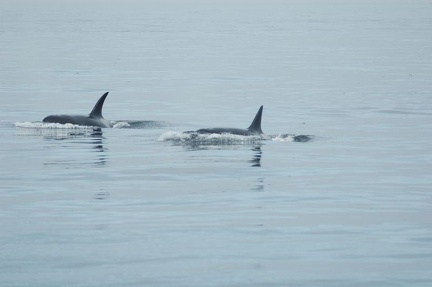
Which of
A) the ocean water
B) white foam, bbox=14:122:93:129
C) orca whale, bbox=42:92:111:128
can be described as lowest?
the ocean water

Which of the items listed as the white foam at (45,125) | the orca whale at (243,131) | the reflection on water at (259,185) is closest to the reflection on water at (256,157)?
the orca whale at (243,131)

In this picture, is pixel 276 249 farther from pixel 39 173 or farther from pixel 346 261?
pixel 39 173

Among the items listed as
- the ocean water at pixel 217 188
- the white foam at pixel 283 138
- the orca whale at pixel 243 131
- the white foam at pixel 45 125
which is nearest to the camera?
the ocean water at pixel 217 188

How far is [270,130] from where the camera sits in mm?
28312

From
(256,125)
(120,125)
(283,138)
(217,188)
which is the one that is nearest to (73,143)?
(256,125)

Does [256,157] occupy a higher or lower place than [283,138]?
lower

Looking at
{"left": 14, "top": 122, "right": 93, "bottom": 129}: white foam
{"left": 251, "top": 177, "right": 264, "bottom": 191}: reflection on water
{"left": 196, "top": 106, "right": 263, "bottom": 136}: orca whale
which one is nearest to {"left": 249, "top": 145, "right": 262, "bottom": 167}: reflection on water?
{"left": 196, "top": 106, "right": 263, "bottom": 136}: orca whale

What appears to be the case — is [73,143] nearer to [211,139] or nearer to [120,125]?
[211,139]

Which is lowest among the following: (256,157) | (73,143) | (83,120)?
(256,157)

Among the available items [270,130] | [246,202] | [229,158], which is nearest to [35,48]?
[270,130]

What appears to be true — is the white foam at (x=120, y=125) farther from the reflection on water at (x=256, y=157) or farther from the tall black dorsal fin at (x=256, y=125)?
the reflection on water at (x=256, y=157)

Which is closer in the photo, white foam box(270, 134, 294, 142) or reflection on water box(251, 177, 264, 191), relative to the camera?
reflection on water box(251, 177, 264, 191)

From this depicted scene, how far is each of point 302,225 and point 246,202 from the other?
72.0 inches

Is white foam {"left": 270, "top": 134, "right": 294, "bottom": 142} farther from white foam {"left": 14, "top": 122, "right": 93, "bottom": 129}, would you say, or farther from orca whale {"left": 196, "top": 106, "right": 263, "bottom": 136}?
white foam {"left": 14, "top": 122, "right": 93, "bottom": 129}
